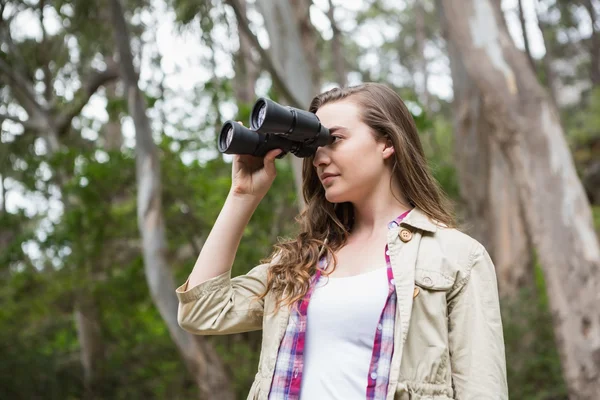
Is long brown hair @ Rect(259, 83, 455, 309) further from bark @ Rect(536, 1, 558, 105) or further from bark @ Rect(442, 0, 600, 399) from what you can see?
bark @ Rect(536, 1, 558, 105)

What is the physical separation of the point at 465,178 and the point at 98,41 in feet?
16.5

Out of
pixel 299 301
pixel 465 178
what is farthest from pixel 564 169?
pixel 299 301

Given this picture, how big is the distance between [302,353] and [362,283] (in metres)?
0.24

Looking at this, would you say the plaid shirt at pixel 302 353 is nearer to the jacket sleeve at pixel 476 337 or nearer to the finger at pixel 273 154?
the jacket sleeve at pixel 476 337

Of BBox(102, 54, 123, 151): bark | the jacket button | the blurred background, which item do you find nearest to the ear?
the jacket button

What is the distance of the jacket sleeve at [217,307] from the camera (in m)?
2.15

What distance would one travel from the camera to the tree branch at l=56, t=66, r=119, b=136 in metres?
10.0

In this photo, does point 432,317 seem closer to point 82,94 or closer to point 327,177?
point 327,177

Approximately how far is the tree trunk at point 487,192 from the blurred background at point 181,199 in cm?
2

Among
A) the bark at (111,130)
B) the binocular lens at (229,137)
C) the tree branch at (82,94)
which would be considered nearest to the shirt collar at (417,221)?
the binocular lens at (229,137)

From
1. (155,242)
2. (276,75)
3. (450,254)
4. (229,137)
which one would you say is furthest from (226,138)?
(155,242)

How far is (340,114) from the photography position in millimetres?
2191

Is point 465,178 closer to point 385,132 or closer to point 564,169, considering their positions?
point 564,169

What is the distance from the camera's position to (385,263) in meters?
2.06
